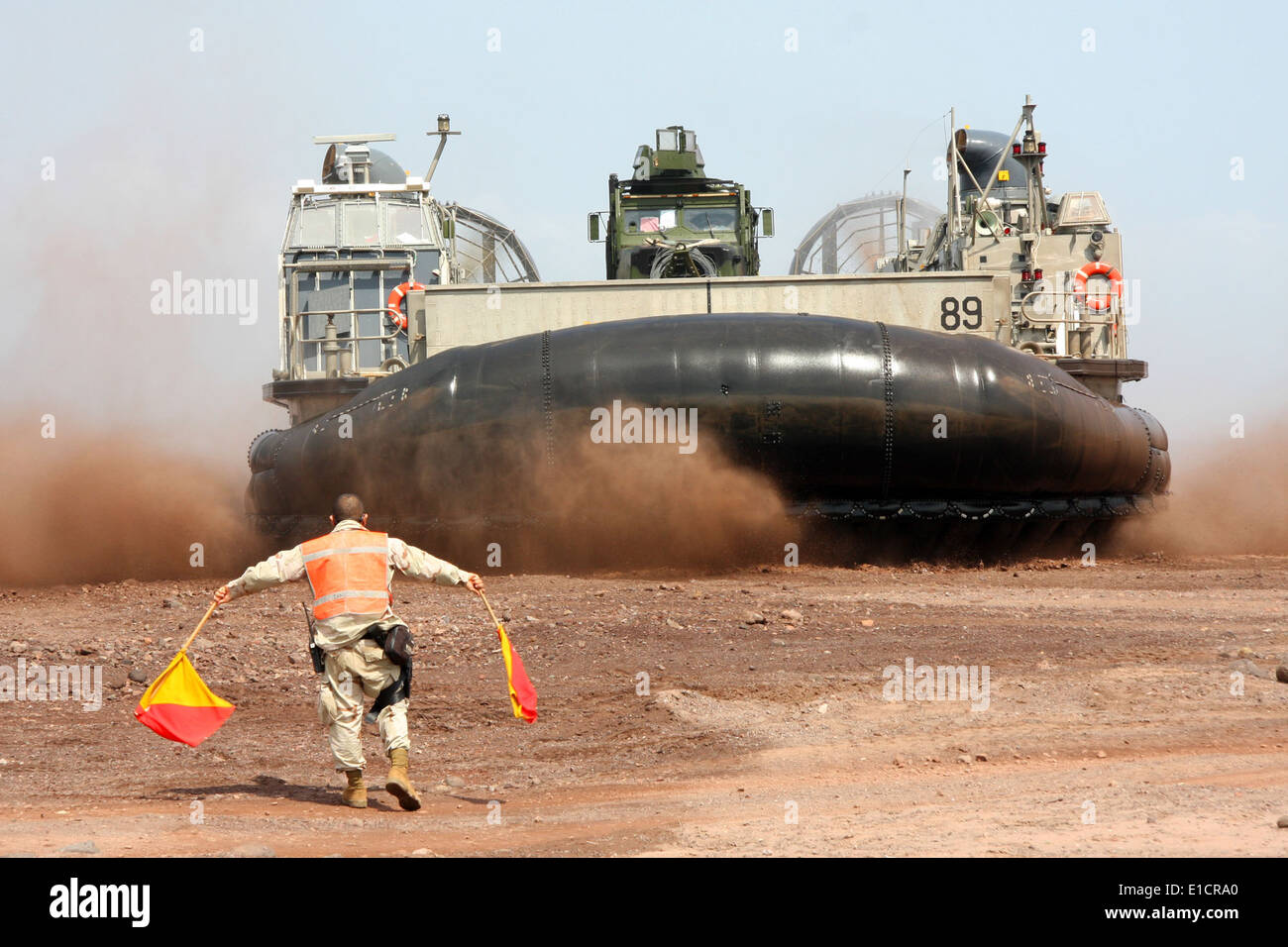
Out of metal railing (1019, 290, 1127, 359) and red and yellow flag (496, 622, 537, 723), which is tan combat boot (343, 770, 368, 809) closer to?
red and yellow flag (496, 622, 537, 723)

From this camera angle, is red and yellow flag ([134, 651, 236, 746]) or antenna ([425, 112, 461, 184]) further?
antenna ([425, 112, 461, 184])

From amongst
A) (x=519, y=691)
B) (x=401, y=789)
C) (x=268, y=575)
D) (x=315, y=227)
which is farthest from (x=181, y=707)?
(x=315, y=227)

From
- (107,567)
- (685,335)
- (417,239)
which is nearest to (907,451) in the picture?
(685,335)

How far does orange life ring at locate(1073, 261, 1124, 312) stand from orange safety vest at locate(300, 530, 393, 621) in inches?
345

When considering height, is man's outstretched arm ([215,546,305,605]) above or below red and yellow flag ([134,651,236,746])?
above

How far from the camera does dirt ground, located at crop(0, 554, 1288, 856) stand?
12.1ft

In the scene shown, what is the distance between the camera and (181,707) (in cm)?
443

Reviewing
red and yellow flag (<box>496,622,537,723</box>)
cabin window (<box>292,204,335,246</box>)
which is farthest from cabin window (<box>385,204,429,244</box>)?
red and yellow flag (<box>496,622,537,723</box>)

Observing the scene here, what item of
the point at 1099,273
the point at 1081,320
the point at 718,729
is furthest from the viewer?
the point at 1099,273

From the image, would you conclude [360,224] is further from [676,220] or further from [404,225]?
[676,220]

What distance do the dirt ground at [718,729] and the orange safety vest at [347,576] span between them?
56cm

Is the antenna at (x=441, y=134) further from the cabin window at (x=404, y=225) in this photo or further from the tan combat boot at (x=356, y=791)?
the tan combat boot at (x=356, y=791)

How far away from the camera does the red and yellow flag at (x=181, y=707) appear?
4.38 m

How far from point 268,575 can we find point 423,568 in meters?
0.45
